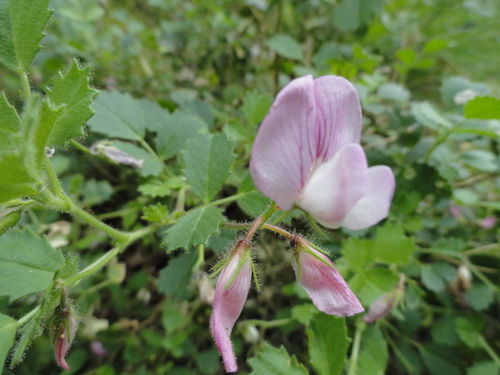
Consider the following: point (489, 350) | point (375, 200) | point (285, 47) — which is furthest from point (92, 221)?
point (489, 350)

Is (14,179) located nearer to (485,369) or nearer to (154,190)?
(154,190)

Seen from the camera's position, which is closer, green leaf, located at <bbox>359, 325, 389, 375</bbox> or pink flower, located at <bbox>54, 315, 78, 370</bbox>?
pink flower, located at <bbox>54, 315, 78, 370</bbox>

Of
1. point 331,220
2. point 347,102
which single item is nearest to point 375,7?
point 347,102

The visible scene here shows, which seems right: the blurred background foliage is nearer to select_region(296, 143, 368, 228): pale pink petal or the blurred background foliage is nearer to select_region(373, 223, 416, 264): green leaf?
select_region(373, 223, 416, 264): green leaf

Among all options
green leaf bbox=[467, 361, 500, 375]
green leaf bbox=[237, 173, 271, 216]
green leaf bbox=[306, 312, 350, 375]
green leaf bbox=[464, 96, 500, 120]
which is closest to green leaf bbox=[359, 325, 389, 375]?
green leaf bbox=[306, 312, 350, 375]

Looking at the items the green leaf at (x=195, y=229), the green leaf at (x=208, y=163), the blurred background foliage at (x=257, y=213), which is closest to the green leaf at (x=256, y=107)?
the blurred background foliage at (x=257, y=213)

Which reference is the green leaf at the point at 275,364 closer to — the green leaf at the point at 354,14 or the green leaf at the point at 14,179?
the green leaf at the point at 14,179
